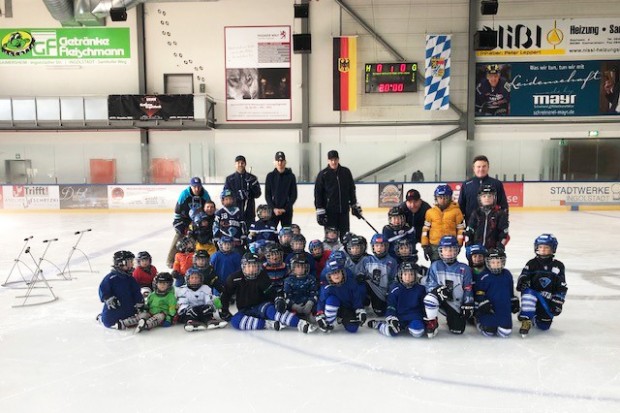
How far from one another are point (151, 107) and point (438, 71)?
9239 millimetres

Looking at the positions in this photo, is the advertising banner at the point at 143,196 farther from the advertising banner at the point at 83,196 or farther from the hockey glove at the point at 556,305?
the hockey glove at the point at 556,305

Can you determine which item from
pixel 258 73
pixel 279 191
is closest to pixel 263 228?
pixel 279 191

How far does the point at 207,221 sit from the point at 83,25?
14.0 m

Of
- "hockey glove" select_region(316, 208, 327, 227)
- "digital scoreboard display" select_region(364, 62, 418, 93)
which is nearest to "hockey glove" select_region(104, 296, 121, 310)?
"hockey glove" select_region(316, 208, 327, 227)

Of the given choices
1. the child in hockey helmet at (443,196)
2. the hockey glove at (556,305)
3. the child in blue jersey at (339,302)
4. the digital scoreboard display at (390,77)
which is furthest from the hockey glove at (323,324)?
the digital scoreboard display at (390,77)

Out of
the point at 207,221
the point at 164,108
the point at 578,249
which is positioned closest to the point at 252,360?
the point at 207,221

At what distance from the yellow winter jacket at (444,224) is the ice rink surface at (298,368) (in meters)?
0.77

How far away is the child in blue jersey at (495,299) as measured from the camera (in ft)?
11.9

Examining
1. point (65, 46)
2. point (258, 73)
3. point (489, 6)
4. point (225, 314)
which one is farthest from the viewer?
point (65, 46)

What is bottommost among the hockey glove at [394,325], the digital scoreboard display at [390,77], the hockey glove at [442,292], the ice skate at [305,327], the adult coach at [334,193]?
the ice skate at [305,327]

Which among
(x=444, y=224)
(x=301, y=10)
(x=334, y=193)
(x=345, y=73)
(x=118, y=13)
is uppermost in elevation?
(x=301, y=10)

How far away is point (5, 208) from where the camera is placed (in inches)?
559

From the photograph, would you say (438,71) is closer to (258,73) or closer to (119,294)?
(258,73)

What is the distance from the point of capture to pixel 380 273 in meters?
4.18
